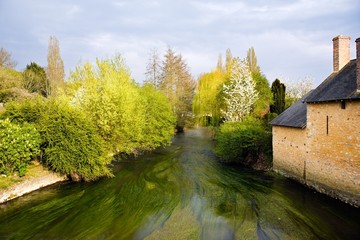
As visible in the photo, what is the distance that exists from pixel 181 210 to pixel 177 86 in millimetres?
29071

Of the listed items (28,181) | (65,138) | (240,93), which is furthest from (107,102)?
(240,93)

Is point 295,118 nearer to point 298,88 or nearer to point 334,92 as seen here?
point 334,92

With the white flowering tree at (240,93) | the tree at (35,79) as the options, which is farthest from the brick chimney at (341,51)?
the tree at (35,79)

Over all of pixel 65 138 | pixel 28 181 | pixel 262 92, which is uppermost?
pixel 262 92

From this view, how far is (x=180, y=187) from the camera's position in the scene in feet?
46.5

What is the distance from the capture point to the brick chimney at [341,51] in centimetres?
1322

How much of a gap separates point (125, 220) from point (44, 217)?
146 inches

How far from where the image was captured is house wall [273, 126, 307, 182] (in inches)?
531

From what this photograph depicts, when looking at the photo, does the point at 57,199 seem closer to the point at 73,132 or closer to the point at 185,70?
the point at 73,132

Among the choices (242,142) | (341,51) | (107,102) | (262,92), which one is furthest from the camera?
(262,92)

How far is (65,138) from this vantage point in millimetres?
14148

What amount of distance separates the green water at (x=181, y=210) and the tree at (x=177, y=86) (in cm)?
2149

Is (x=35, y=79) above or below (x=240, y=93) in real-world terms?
above

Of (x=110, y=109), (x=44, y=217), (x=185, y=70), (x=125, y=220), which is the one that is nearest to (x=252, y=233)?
(x=125, y=220)
